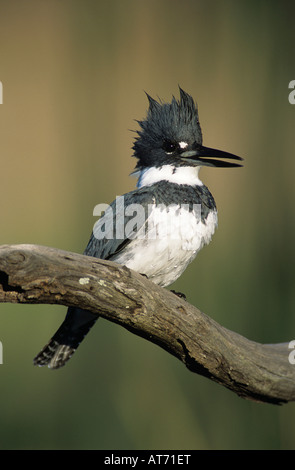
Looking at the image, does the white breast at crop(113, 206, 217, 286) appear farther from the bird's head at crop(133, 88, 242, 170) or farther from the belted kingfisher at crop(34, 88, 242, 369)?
the bird's head at crop(133, 88, 242, 170)

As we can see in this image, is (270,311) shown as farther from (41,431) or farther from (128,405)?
(41,431)

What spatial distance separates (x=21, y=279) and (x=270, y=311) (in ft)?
5.50

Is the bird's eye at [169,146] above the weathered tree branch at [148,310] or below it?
above

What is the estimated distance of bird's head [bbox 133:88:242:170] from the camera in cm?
199

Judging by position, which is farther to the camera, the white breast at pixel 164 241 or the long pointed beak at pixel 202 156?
the long pointed beak at pixel 202 156

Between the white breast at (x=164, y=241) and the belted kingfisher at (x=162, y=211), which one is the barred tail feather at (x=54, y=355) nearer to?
the belted kingfisher at (x=162, y=211)

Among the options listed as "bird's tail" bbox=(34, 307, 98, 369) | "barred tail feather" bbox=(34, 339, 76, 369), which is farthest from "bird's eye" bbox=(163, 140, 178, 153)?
"barred tail feather" bbox=(34, 339, 76, 369)

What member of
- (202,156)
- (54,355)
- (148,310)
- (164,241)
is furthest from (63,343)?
(202,156)

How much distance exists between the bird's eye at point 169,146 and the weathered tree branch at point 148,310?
699 mm

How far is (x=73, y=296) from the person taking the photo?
127cm

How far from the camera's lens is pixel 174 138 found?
6.66ft

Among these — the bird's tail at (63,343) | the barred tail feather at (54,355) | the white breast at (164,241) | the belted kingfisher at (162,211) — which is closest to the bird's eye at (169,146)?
the belted kingfisher at (162,211)

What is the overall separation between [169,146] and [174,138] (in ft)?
0.12

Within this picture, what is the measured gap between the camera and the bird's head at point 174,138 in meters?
1.99
